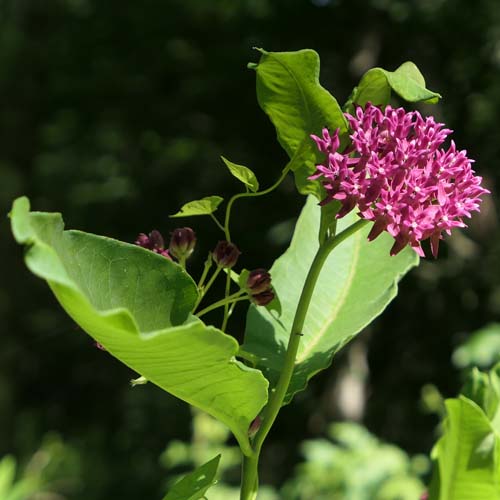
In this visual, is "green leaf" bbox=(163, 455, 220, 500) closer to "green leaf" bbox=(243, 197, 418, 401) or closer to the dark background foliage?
"green leaf" bbox=(243, 197, 418, 401)

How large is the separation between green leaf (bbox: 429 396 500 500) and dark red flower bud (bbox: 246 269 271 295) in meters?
0.12

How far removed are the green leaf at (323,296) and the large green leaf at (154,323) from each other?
67 mm

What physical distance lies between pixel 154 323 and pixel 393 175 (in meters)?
0.15

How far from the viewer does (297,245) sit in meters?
0.60

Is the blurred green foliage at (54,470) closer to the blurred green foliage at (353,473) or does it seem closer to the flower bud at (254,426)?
the blurred green foliage at (353,473)

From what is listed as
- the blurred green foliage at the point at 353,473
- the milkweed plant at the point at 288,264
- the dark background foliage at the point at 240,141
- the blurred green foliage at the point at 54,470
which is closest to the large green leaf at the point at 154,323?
the milkweed plant at the point at 288,264

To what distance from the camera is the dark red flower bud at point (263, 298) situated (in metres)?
0.52

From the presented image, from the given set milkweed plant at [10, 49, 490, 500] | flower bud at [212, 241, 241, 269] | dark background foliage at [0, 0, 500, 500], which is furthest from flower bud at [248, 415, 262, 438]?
dark background foliage at [0, 0, 500, 500]

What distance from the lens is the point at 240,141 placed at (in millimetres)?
3766

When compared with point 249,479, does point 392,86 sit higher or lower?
higher

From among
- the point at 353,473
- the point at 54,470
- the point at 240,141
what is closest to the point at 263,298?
the point at 353,473

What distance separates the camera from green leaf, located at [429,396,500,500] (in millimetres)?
512

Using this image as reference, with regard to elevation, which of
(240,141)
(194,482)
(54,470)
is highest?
(194,482)

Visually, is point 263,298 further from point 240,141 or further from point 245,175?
point 240,141
